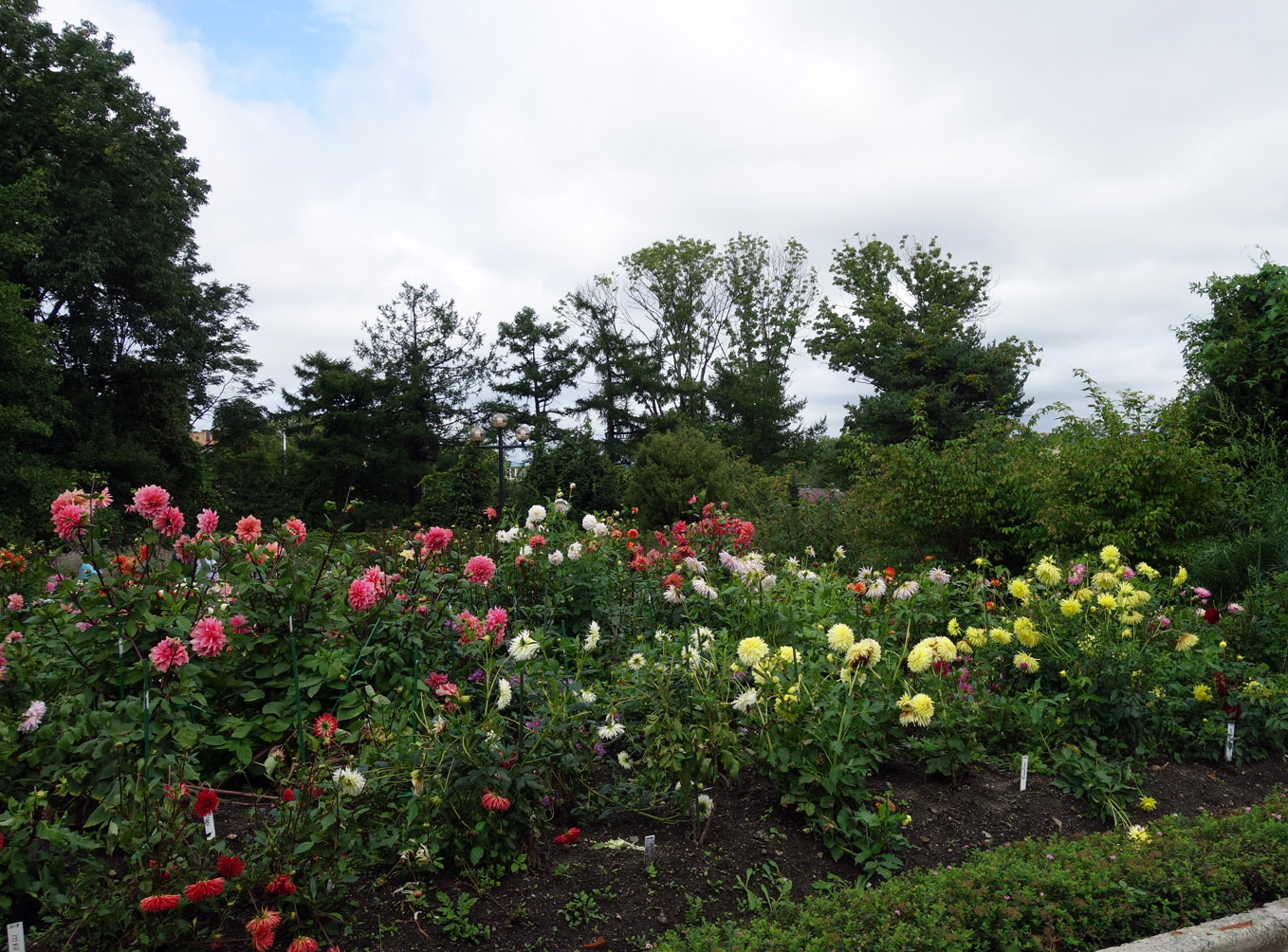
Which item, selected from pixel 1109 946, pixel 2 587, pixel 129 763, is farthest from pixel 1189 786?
pixel 2 587

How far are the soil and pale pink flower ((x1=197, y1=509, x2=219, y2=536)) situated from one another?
151cm

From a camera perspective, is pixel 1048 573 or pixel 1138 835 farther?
pixel 1048 573

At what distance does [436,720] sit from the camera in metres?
2.37

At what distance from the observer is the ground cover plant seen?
192cm

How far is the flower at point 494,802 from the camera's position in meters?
2.07

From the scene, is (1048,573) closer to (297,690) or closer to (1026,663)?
(1026,663)

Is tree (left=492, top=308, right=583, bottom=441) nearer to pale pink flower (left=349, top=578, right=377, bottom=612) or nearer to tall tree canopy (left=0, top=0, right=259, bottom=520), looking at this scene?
tall tree canopy (left=0, top=0, right=259, bottom=520)

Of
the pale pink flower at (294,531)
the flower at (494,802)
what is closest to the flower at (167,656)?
the pale pink flower at (294,531)

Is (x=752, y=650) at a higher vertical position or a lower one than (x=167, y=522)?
lower

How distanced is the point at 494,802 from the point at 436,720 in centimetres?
40

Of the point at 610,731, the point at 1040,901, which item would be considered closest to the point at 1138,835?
the point at 1040,901

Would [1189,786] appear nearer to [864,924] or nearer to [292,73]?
[864,924]

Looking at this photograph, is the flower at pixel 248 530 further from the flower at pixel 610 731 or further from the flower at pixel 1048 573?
the flower at pixel 1048 573

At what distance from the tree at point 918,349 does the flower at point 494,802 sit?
16.1 metres
